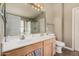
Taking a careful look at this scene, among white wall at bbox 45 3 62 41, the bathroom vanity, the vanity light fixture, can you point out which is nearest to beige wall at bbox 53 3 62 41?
white wall at bbox 45 3 62 41

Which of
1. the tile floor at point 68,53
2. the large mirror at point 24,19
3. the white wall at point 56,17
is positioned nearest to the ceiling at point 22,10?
the large mirror at point 24,19

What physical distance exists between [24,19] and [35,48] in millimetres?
455

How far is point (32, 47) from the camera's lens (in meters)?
1.59

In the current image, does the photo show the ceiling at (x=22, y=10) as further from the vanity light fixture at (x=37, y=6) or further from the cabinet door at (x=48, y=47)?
the cabinet door at (x=48, y=47)

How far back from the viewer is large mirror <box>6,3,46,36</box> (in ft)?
5.03

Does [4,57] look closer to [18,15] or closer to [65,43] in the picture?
[18,15]

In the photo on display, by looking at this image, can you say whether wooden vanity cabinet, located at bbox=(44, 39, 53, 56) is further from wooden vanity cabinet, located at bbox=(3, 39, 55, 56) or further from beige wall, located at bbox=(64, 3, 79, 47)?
beige wall, located at bbox=(64, 3, 79, 47)

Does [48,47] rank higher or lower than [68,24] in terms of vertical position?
lower

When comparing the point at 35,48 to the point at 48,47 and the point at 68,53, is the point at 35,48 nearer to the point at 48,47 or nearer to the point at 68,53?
the point at 48,47

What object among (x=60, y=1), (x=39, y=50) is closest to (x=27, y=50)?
(x=39, y=50)

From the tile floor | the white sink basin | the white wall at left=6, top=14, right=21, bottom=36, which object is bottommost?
the tile floor

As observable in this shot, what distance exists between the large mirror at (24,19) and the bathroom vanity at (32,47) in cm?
14

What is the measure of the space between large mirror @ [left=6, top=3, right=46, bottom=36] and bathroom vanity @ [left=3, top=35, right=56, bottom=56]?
14cm

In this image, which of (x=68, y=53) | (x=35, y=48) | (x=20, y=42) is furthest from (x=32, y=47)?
(x=68, y=53)
